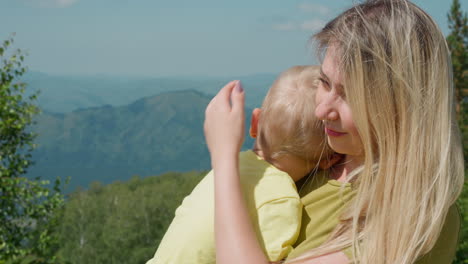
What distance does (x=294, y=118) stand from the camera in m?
1.39

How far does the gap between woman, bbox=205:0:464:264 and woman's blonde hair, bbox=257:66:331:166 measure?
0.64 feet

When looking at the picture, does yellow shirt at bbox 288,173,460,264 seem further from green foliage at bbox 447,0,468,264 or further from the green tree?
green foliage at bbox 447,0,468,264

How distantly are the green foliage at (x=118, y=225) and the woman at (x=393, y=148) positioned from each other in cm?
336

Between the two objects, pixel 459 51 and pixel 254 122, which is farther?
pixel 459 51

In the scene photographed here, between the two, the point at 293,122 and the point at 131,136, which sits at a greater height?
the point at 131,136

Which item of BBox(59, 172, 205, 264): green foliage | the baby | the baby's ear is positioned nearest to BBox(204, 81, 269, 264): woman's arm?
the baby

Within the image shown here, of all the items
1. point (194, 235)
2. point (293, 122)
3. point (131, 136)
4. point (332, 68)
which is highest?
point (131, 136)

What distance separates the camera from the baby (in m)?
1.24

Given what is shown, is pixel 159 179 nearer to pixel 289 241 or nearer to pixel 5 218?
pixel 5 218

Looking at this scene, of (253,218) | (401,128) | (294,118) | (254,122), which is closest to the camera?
(401,128)

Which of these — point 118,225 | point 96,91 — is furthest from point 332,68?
point 96,91

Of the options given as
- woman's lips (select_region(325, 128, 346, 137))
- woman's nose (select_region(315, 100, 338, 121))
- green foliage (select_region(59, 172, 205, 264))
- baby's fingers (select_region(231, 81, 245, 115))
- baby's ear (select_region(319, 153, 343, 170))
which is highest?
baby's fingers (select_region(231, 81, 245, 115))

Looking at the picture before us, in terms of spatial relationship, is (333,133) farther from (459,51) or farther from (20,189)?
(459,51)

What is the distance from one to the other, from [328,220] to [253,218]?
0.62ft
